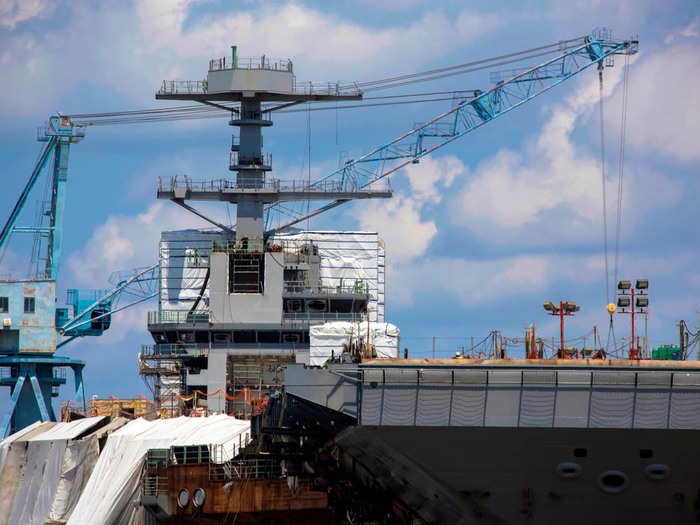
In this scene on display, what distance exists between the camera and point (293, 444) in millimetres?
42531

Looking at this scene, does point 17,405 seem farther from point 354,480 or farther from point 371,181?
point 354,480

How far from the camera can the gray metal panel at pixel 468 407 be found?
A: 109ft

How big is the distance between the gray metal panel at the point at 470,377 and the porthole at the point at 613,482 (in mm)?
3825

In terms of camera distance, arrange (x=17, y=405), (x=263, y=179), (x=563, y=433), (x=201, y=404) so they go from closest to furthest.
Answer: (x=563, y=433) < (x=201, y=404) < (x=263, y=179) < (x=17, y=405)

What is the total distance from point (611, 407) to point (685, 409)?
1785 mm

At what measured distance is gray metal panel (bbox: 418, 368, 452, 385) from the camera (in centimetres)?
3359

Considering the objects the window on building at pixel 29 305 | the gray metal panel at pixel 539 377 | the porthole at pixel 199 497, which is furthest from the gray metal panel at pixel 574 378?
the window on building at pixel 29 305

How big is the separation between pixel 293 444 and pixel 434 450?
9558 mm

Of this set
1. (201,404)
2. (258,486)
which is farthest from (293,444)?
(201,404)

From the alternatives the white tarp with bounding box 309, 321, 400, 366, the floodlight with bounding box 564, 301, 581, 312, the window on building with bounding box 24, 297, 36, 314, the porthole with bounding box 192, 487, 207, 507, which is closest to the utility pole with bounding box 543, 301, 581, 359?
the floodlight with bounding box 564, 301, 581, 312

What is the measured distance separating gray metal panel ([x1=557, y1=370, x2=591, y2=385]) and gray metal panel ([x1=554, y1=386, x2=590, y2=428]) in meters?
0.04

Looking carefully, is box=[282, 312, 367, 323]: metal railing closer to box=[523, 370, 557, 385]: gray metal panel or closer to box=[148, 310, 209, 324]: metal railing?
box=[148, 310, 209, 324]: metal railing

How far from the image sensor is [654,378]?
33.2 metres

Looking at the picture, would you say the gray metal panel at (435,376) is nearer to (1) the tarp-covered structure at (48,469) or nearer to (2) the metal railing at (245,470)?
(2) the metal railing at (245,470)
